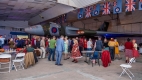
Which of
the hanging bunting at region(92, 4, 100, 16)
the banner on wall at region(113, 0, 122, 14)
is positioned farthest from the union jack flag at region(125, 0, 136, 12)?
the hanging bunting at region(92, 4, 100, 16)

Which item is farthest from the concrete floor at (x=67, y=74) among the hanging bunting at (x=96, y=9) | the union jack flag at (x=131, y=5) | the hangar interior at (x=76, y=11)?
the hanging bunting at (x=96, y=9)

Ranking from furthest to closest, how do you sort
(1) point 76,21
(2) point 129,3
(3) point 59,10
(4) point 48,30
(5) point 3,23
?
(5) point 3,23, (1) point 76,21, (3) point 59,10, (4) point 48,30, (2) point 129,3

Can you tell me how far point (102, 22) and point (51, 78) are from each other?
57.9 feet

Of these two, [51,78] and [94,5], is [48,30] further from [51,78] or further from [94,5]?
[51,78]

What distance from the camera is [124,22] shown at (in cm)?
1798

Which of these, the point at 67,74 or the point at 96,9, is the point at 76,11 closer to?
the point at 96,9

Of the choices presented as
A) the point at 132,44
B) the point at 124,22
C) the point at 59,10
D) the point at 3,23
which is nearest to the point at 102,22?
the point at 124,22

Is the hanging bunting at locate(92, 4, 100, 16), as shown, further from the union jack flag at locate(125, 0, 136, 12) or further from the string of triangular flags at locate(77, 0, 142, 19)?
the union jack flag at locate(125, 0, 136, 12)

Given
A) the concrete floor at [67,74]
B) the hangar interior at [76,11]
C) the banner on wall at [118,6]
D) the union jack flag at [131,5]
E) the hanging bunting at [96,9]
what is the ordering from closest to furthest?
the concrete floor at [67,74], the union jack flag at [131,5], the banner on wall at [118,6], the hanging bunting at [96,9], the hangar interior at [76,11]

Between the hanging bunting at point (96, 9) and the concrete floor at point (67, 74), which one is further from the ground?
the hanging bunting at point (96, 9)

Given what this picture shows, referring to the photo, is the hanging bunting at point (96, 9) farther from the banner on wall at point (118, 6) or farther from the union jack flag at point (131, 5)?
the union jack flag at point (131, 5)

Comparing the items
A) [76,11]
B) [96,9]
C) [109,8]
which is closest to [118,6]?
[109,8]

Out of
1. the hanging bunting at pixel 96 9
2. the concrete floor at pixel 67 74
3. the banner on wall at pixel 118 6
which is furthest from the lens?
the hanging bunting at pixel 96 9

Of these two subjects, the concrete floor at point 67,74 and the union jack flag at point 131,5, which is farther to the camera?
the union jack flag at point 131,5
